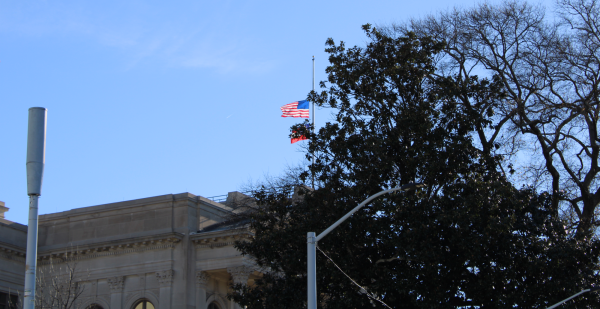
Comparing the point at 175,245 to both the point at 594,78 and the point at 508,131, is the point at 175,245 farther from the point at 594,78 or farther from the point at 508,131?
the point at 594,78

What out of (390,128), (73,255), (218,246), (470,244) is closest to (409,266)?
(470,244)

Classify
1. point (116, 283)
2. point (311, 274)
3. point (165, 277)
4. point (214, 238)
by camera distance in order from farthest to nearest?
point (116, 283)
point (165, 277)
point (214, 238)
point (311, 274)

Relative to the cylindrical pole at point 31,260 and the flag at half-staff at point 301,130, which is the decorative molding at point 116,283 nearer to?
the flag at half-staff at point 301,130

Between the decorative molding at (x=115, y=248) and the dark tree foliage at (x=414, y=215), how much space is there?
18.5 m

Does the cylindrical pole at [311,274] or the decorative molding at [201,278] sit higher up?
the decorative molding at [201,278]

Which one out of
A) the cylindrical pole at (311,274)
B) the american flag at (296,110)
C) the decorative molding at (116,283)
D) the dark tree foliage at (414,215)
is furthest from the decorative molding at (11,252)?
the cylindrical pole at (311,274)

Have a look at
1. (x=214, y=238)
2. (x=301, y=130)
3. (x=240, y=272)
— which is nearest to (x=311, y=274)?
(x=301, y=130)

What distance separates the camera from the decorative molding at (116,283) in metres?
47.8

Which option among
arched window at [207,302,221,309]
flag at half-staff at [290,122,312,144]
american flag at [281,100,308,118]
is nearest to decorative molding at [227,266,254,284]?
arched window at [207,302,221,309]

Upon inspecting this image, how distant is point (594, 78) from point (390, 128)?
840 cm

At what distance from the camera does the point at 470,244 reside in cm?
2355

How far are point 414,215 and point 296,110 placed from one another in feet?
79.6

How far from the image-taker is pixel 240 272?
45.7 meters

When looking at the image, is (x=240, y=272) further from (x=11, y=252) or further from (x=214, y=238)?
(x=11, y=252)
